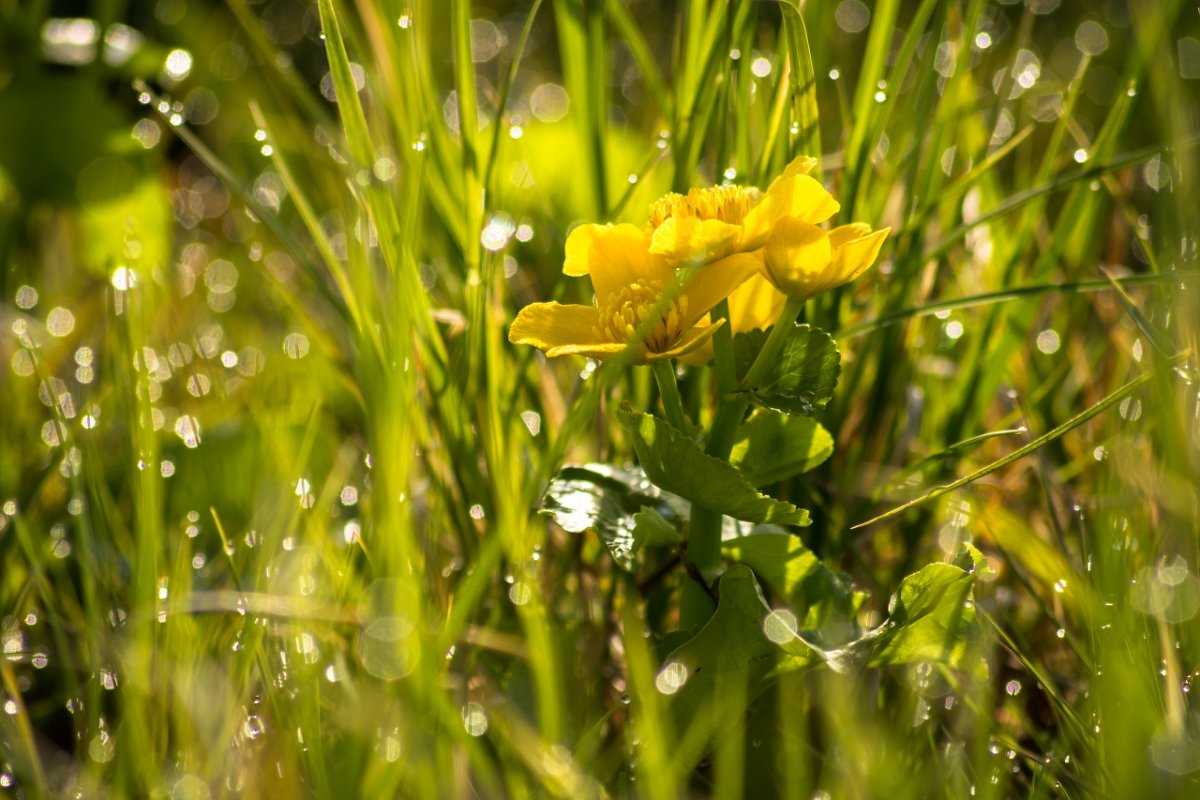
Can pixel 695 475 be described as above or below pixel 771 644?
above

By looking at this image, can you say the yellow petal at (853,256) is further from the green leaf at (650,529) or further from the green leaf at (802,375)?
the green leaf at (650,529)

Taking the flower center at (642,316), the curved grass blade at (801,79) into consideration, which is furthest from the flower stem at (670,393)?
the curved grass blade at (801,79)

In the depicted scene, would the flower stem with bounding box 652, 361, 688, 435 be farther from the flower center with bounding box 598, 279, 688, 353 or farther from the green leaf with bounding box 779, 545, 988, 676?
the green leaf with bounding box 779, 545, 988, 676

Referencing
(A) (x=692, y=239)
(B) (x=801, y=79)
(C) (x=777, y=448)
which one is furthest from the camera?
(B) (x=801, y=79)

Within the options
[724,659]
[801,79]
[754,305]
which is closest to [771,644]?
[724,659]

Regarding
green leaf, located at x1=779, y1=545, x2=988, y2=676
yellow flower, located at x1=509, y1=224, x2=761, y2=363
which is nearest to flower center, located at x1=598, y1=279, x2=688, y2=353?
yellow flower, located at x1=509, y1=224, x2=761, y2=363

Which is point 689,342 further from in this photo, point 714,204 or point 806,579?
point 806,579
